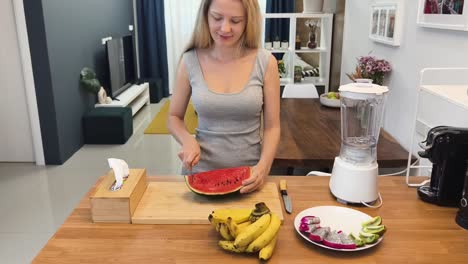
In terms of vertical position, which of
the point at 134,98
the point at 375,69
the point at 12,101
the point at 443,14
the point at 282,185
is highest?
the point at 443,14

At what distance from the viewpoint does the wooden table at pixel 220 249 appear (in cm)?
109

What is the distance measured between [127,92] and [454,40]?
4606 mm

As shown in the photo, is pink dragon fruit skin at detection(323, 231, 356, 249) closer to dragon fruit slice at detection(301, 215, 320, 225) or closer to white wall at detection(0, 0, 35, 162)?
dragon fruit slice at detection(301, 215, 320, 225)

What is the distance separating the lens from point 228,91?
1.58 m

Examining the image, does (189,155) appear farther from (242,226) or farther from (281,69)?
(281,69)

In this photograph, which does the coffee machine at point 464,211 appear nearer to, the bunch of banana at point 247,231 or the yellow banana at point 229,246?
the bunch of banana at point 247,231

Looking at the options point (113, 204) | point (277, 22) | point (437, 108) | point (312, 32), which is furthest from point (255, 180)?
point (277, 22)

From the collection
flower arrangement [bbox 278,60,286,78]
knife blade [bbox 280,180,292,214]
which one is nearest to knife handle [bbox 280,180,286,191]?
knife blade [bbox 280,180,292,214]

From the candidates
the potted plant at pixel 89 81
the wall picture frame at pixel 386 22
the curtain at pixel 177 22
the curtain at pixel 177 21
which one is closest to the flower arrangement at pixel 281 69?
the wall picture frame at pixel 386 22

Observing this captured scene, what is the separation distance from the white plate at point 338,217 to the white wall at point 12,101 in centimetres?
344

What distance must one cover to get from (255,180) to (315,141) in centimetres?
114

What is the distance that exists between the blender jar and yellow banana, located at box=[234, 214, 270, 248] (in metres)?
0.41

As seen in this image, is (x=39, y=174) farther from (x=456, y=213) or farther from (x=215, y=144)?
(x=456, y=213)

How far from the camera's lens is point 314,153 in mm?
2248
